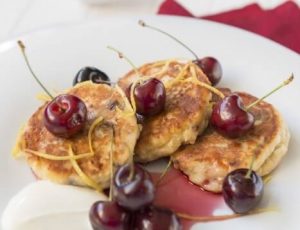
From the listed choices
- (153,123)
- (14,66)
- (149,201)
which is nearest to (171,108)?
(153,123)

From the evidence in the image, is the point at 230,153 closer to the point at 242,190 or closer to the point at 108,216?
the point at 242,190

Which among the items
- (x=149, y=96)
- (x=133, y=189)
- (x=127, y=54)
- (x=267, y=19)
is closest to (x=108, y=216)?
(x=133, y=189)

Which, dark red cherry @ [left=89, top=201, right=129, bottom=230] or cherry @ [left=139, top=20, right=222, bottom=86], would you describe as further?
cherry @ [left=139, top=20, right=222, bottom=86]

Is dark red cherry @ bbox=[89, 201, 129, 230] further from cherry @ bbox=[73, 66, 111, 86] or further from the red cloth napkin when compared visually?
the red cloth napkin

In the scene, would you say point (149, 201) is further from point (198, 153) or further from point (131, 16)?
point (131, 16)

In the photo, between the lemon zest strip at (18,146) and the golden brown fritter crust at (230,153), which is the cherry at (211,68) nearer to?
the golden brown fritter crust at (230,153)

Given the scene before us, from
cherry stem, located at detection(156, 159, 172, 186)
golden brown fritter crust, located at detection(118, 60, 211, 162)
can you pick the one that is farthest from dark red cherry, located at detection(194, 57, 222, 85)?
cherry stem, located at detection(156, 159, 172, 186)
